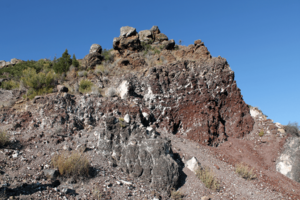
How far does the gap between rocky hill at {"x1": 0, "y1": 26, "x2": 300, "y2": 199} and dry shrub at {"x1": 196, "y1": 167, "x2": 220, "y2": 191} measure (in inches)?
1.6

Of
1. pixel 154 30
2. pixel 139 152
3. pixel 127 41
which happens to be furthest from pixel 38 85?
pixel 154 30

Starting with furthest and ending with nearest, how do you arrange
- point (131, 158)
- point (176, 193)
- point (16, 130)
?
point (16, 130)
point (131, 158)
point (176, 193)

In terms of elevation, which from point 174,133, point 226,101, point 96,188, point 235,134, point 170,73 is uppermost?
point 170,73

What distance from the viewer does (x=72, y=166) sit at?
6.39 m

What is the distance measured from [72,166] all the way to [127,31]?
18.8 meters

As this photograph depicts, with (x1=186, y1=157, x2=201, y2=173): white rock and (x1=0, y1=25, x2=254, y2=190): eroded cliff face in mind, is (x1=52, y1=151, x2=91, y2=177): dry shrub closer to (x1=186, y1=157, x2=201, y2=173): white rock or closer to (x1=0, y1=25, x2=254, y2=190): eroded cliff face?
(x1=0, y1=25, x2=254, y2=190): eroded cliff face

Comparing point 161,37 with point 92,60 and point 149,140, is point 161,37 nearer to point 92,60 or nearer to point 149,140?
point 92,60

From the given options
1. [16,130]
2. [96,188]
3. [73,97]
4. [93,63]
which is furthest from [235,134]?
[93,63]

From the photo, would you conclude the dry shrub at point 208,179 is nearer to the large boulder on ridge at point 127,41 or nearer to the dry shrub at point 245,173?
the dry shrub at point 245,173

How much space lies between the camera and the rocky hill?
6535 mm

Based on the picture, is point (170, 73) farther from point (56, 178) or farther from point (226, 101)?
point (56, 178)

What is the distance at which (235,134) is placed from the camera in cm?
1242

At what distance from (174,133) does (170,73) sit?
4.40m

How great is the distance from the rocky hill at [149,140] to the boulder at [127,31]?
7.02m
